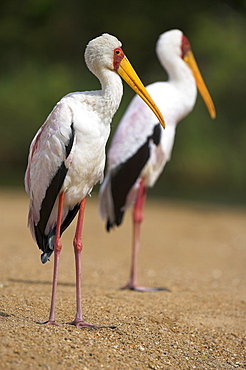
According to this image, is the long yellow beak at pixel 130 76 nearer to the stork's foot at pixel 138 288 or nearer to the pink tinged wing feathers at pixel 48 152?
the pink tinged wing feathers at pixel 48 152

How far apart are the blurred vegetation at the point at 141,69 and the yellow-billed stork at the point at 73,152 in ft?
43.5

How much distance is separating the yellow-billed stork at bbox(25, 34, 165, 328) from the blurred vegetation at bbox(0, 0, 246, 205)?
13.2 meters

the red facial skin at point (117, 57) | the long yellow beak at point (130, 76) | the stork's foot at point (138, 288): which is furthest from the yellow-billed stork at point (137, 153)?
the red facial skin at point (117, 57)

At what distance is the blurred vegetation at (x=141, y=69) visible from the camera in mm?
18312

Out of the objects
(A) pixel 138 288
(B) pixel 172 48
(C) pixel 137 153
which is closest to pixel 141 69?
(B) pixel 172 48

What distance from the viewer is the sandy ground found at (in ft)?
11.7

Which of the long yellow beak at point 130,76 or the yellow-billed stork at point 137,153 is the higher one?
the long yellow beak at point 130,76

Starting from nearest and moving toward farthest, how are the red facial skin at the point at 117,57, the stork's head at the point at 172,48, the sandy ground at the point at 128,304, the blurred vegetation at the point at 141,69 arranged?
the sandy ground at the point at 128,304
the red facial skin at the point at 117,57
the stork's head at the point at 172,48
the blurred vegetation at the point at 141,69

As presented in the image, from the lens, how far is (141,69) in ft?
63.5

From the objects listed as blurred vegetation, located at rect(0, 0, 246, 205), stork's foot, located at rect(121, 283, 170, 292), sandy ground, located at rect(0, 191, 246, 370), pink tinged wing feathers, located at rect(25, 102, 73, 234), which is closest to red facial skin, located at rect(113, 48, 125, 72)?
pink tinged wing feathers, located at rect(25, 102, 73, 234)

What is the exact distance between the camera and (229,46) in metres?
19.3

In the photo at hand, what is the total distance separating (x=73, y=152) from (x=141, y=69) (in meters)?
15.7

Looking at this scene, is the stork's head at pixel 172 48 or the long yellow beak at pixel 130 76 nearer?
the long yellow beak at pixel 130 76

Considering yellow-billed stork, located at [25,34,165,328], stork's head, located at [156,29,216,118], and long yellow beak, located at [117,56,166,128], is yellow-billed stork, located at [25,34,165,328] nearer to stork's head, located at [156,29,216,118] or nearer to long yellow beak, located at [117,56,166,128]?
long yellow beak, located at [117,56,166,128]
